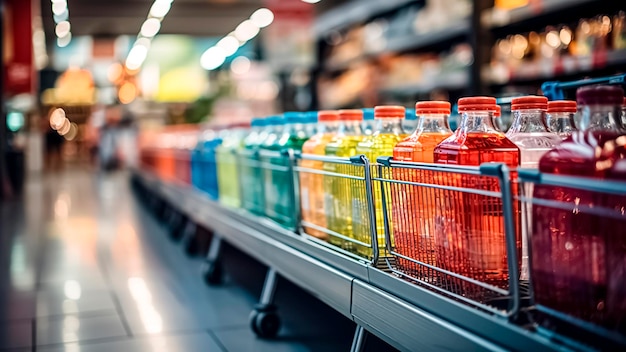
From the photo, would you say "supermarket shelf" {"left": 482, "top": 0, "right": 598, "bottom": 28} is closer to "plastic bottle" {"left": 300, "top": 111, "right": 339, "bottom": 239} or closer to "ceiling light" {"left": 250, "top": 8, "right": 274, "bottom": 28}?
"plastic bottle" {"left": 300, "top": 111, "right": 339, "bottom": 239}

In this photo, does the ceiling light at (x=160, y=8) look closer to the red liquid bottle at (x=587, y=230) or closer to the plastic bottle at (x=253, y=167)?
the plastic bottle at (x=253, y=167)

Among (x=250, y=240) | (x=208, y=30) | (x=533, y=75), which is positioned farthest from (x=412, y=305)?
(x=208, y=30)

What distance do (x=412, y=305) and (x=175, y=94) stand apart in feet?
65.3

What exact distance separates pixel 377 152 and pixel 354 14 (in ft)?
20.0

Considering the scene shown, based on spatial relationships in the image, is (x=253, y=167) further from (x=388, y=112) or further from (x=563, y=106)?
(x=563, y=106)

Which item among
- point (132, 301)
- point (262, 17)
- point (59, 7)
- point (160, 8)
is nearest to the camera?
point (132, 301)

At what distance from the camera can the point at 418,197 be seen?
155cm

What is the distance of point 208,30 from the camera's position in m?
18.4

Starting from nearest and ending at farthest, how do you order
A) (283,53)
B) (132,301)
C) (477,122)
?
(477,122)
(132,301)
(283,53)

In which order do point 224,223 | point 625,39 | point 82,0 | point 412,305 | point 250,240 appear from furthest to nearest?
1. point 82,0
2. point 625,39
3. point 224,223
4. point 250,240
5. point 412,305

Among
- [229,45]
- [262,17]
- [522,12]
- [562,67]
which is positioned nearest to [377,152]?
[562,67]

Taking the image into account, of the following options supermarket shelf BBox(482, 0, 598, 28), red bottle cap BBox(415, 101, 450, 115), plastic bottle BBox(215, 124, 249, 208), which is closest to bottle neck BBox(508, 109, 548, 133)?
red bottle cap BBox(415, 101, 450, 115)

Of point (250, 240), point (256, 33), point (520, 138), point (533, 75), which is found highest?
point (256, 33)

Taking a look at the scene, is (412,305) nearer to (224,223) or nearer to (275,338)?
(275,338)
